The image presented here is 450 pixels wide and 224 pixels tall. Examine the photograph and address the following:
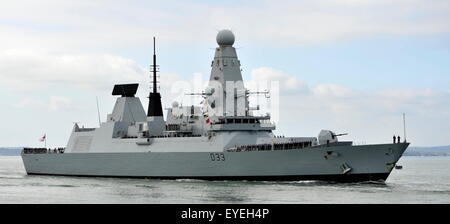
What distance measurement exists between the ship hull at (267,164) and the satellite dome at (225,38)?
7.21 m

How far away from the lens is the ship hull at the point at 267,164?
130ft

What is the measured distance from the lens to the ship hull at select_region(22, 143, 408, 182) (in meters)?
39.6

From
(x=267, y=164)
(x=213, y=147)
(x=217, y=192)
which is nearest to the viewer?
(x=217, y=192)

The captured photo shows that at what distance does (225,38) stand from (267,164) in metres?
8.90

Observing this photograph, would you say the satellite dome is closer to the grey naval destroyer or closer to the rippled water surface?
the grey naval destroyer

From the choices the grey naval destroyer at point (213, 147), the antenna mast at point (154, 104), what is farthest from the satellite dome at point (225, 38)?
the antenna mast at point (154, 104)

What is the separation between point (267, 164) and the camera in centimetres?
4128

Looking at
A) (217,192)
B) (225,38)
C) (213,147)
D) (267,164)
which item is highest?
(225,38)

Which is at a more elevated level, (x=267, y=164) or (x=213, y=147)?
(x=213, y=147)

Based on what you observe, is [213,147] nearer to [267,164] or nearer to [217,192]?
[267,164]

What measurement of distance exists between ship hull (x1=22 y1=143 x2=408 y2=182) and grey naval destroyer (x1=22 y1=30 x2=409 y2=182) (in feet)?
0.17

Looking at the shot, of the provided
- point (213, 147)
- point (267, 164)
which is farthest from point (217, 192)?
point (213, 147)

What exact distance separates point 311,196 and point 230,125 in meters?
10.9

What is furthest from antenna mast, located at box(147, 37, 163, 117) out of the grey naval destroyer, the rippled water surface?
the rippled water surface
